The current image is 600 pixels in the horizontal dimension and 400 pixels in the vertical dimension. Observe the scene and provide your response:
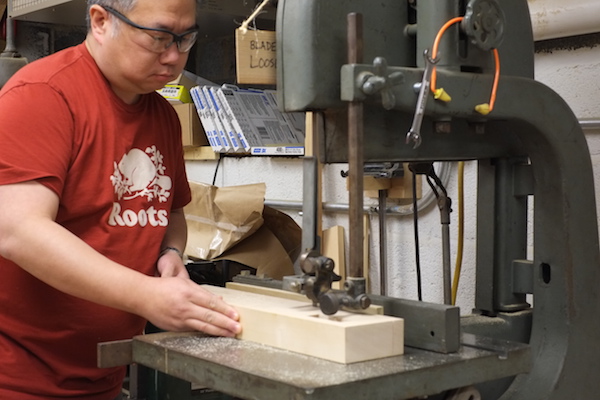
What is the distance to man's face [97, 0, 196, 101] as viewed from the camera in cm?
137

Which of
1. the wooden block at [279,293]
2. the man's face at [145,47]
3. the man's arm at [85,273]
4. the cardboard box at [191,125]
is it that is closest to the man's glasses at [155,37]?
the man's face at [145,47]

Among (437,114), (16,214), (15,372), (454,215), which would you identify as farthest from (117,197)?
(454,215)

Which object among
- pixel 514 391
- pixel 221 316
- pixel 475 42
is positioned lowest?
pixel 514 391

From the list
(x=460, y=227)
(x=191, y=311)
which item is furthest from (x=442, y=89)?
(x=460, y=227)

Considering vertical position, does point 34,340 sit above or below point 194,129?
below

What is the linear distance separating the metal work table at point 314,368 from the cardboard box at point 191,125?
190 cm

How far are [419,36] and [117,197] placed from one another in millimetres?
599

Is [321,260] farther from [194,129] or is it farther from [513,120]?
[194,129]

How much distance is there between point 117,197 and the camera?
4.66 feet

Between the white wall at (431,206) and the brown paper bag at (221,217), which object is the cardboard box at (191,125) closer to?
the white wall at (431,206)

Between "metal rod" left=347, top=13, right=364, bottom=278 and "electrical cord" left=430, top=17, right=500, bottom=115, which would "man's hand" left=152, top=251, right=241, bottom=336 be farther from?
"electrical cord" left=430, top=17, right=500, bottom=115

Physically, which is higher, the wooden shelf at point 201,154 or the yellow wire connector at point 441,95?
the wooden shelf at point 201,154

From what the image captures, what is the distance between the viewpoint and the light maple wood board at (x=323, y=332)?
108 cm

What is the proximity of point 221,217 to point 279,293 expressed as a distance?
3.56 ft
